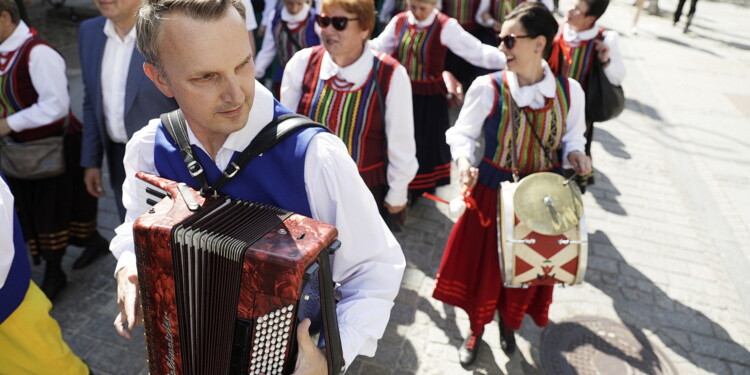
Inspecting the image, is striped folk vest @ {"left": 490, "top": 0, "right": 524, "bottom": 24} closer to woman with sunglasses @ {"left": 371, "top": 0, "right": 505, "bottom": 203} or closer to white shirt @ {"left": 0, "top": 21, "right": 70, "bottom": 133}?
woman with sunglasses @ {"left": 371, "top": 0, "right": 505, "bottom": 203}

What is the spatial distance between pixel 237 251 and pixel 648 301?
11.4 ft

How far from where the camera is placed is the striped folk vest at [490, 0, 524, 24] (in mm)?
5598

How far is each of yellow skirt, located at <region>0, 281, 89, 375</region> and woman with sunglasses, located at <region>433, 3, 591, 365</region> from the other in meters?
1.97

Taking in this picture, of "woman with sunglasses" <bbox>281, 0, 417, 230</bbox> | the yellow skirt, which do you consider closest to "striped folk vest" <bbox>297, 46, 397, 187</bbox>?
"woman with sunglasses" <bbox>281, 0, 417, 230</bbox>

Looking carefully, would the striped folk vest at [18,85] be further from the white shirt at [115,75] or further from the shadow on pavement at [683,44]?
the shadow on pavement at [683,44]

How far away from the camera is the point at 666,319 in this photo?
3.64 m

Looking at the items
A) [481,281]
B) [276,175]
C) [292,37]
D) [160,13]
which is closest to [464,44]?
[292,37]

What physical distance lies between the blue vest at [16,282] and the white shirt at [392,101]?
1505mm

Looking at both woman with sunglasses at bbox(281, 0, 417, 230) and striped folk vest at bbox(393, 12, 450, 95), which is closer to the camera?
woman with sunglasses at bbox(281, 0, 417, 230)

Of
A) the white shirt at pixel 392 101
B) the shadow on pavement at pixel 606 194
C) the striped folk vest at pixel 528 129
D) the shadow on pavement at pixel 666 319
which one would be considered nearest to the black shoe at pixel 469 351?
the white shirt at pixel 392 101

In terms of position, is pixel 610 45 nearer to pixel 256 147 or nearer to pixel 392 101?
pixel 392 101

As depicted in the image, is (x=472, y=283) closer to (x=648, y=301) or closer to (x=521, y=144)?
(x=521, y=144)

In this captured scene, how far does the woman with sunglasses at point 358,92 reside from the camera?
2.86 metres

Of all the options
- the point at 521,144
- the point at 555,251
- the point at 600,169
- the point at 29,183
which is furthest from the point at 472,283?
the point at 600,169
